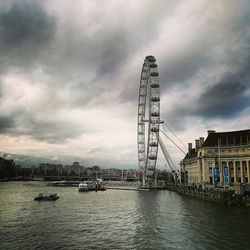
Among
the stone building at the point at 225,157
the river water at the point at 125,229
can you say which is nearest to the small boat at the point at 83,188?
the stone building at the point at 225,157

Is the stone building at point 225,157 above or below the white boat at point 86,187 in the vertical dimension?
above

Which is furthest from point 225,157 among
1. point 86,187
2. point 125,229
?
point 125,229

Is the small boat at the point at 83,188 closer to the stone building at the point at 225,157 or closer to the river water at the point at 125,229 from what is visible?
the stone building at the point at 225,157

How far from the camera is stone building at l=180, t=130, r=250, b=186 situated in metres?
93.6

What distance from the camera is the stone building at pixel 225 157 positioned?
93562mm

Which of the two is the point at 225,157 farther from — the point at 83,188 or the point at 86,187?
the point at 83,188

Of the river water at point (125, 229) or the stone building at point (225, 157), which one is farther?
the stone building at point (225, 157)

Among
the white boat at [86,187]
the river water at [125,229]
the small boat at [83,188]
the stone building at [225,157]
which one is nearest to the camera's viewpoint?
the river water at [125,229]

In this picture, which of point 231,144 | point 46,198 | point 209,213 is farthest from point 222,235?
point 231,144

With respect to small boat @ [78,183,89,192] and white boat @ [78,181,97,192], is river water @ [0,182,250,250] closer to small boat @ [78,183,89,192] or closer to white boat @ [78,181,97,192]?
small boat @ [78,183,89,192]

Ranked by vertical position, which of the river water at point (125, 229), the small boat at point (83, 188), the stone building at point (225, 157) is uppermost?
the stone building at point (225, 157)

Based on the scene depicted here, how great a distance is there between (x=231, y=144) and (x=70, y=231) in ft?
235

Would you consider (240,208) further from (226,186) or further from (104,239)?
(104,239)

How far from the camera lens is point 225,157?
97.4 m
